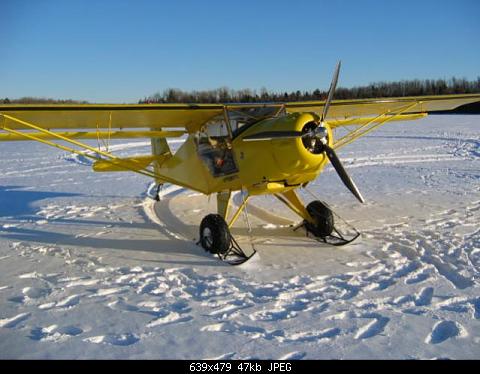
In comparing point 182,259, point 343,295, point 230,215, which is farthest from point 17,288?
point 230,215

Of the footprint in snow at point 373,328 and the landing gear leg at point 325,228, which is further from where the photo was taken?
the landing gear leg at point 325,228

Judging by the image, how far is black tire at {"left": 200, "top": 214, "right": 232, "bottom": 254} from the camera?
5.75m

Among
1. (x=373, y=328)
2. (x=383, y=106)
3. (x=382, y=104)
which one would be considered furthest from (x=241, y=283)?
(x=383, y=106)

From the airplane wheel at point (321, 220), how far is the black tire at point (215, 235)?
1.64 m

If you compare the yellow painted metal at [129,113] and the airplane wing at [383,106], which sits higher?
the airplane wing at [383,106]

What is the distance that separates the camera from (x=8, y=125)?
262 inches

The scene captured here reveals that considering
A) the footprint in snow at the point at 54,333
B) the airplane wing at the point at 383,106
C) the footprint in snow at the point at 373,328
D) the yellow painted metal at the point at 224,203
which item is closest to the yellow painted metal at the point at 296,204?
the yellow painted metal at the point at 224,203

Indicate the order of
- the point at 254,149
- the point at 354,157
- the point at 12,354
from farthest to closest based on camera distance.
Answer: the point at 354,157 → the point at 254,149 → the point at 12,354

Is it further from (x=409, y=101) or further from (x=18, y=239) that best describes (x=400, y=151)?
(x=18, y=239)

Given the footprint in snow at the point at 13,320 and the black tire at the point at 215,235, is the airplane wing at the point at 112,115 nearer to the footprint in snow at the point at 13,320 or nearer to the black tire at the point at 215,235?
the black tire at the point at 215,235

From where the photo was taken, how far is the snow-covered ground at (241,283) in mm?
3322

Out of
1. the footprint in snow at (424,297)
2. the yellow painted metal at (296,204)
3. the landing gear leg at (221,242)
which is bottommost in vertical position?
the footprint in snow at (424,297)

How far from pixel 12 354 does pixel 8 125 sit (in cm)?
470

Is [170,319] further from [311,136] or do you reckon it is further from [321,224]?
[321,224]
